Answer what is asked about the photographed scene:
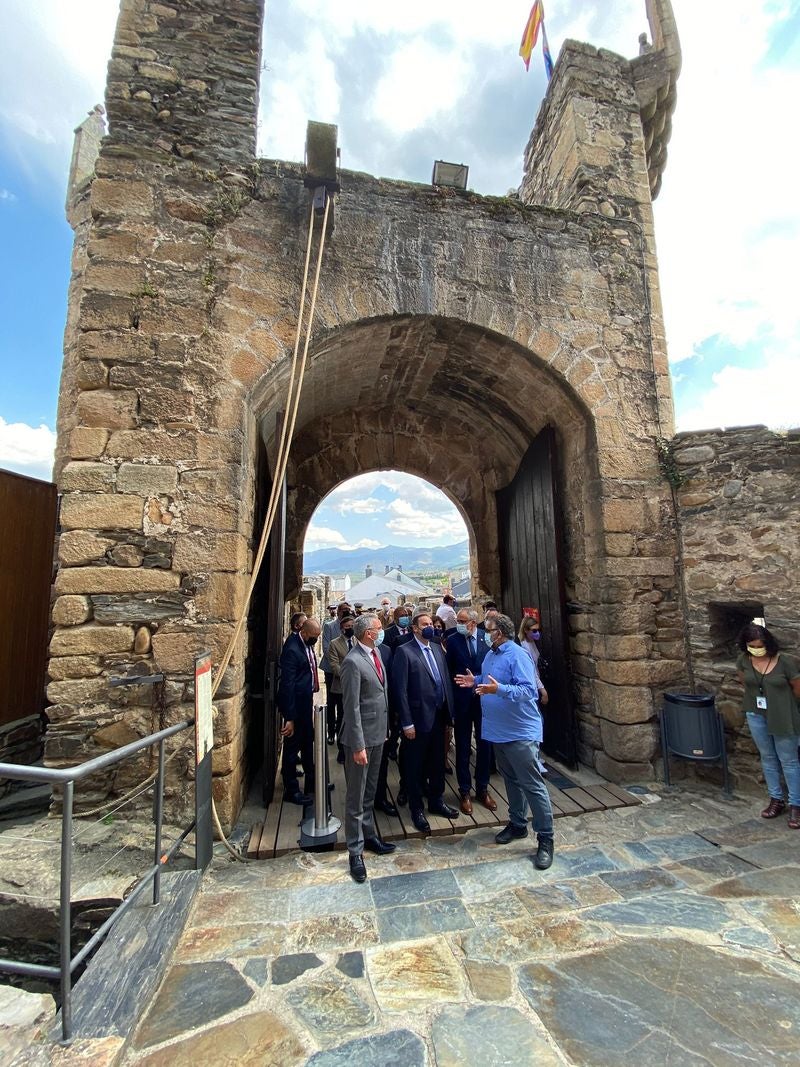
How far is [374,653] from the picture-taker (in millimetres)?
3543

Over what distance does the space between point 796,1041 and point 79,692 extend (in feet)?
12.8

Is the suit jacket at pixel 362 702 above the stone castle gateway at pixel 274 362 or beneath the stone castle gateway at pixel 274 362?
beneath

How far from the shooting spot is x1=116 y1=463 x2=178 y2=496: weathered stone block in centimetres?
356

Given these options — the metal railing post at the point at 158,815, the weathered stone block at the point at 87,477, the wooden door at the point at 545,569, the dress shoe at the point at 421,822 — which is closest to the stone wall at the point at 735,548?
the wooden door at the point at 545,569

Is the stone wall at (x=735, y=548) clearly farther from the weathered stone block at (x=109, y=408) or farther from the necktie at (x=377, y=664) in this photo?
the weathered stone block at (x=109, y=408)

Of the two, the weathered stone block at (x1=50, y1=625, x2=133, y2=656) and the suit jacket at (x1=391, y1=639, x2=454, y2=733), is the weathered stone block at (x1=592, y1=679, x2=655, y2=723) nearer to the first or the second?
the suit jacket at (x1=391, y1=639, x2=454, y2=733)

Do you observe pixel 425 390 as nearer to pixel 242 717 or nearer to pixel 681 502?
pixel 681 502

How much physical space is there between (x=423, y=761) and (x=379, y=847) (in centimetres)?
71

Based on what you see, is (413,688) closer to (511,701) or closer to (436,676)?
(436,676)

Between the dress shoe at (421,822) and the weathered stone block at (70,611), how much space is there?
104 inches

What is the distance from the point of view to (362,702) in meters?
3.31

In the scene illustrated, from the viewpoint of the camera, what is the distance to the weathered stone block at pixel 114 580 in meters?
3.38

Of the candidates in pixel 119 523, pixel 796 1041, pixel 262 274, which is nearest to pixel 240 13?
pixel 262 274

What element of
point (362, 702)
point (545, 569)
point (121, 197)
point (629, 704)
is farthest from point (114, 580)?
point (629, 704)
